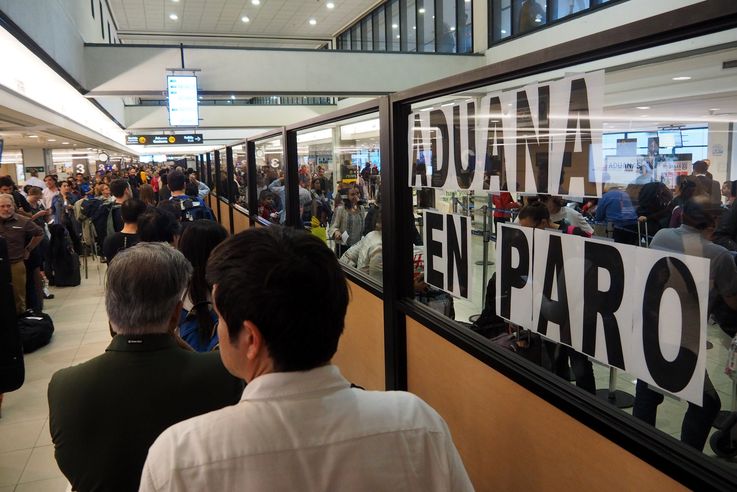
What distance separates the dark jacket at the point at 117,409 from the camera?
1370 mm

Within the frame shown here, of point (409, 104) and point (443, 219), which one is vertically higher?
point (409, 104)

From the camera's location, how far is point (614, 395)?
10.9 feet

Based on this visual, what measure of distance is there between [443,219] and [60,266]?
24.2 ft

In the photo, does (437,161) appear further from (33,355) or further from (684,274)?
(33,355)

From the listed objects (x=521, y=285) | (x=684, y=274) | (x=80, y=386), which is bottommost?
(x=80, y=386)

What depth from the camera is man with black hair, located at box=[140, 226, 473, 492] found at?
0.83 m

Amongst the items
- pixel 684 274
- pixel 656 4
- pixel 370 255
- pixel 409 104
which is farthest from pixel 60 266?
pixel 656 4

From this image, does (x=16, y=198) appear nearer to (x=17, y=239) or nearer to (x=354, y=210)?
(x=17, y=239)

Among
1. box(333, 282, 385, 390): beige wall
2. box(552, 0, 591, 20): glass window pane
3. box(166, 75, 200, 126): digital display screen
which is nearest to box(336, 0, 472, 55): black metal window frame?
box(552, 0, 591, 20): glass window pane

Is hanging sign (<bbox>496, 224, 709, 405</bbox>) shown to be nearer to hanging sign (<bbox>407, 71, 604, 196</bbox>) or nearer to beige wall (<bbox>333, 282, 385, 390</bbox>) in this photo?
hanging sign (<bbox>407, 71, 604, 196</bbox>)

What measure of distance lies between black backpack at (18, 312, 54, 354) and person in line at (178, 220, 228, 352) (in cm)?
360

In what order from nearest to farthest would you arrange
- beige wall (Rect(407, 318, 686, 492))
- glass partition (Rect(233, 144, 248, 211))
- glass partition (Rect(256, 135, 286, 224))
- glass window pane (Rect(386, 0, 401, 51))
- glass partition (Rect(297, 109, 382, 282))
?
beige wall (Rect(407, 318, 686, 492)) < glass partition (Rect(297, 109, 382, 282)) < glass partition (Rect(256, 135, 286, 224)) < glass partition (Rect(233, 144, 248, 211)) < glass window pane (Rect(386, 0, 401, 51))

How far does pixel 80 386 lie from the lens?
1380 millimetres

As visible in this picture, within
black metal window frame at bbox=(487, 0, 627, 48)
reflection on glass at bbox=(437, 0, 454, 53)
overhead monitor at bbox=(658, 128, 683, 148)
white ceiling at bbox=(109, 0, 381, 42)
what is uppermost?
white ceiling at bbox=(109, 0, 381, 42)
